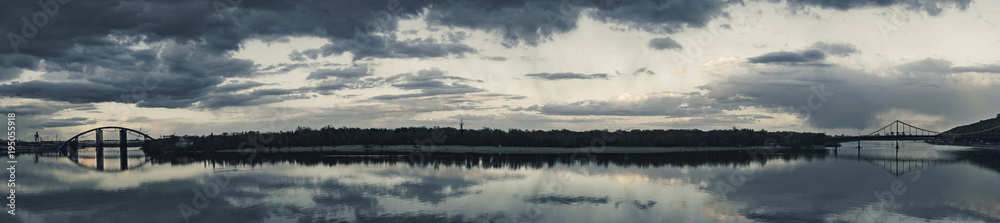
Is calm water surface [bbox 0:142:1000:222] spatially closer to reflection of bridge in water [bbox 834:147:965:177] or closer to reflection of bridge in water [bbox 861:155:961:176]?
reflection of bridge in water [bbox 861:155:961:176]

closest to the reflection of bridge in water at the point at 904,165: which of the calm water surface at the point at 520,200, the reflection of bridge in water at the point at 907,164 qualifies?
the reflection of bridge in water at the point at 907,164

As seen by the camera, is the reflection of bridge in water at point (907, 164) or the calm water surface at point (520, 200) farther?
the reflection of bridge in water at point (907, 164)

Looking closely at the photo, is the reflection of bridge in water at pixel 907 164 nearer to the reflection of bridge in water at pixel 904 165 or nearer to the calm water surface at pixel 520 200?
the reflection of bridge in water at pixel 904 165

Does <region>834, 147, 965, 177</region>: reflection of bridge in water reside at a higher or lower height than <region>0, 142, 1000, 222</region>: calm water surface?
lower

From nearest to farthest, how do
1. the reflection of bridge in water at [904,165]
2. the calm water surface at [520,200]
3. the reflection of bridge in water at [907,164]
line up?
the calm water surface at [520,200], the reflection of bridge in water at [904,165], the reflection of bridge in water at [907,164]

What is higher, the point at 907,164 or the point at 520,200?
Result: the point at 520,200

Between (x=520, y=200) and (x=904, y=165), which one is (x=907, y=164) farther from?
(x=520, y=200)

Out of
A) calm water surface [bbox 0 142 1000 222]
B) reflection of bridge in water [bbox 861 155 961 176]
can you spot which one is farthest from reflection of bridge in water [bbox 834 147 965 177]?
calm water surface [bbox 0 142 1000 222]

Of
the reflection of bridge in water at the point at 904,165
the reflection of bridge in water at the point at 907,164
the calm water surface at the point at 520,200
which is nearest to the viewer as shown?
the calm water surface at the point at 520,200

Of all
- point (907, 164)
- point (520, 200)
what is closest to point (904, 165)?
point (907, 164)

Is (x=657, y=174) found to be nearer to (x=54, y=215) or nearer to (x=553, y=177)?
(x=553, y=177)

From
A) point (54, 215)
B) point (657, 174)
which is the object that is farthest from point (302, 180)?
point (657, 174)

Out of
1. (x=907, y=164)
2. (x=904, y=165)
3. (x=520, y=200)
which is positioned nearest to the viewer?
(x=520, y=200)

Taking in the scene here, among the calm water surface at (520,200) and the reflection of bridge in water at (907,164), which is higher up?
the calm water surface at (520,200)
